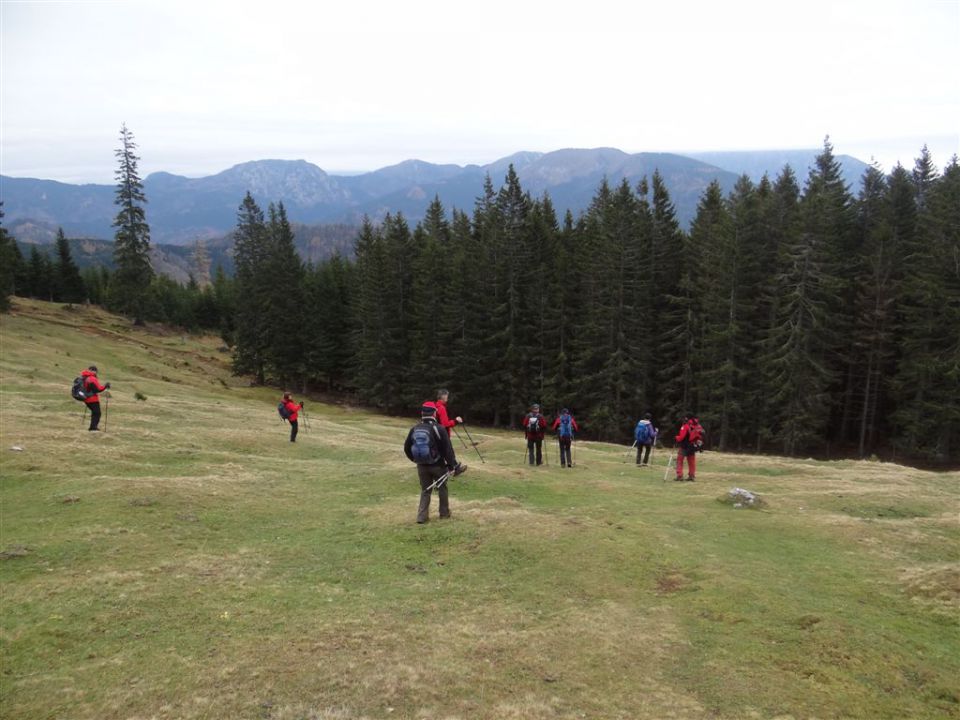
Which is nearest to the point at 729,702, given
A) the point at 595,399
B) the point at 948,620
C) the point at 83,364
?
the point at 948,620

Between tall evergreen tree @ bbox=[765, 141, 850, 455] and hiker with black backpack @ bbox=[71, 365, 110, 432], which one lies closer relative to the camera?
hiker with black backpack @ bbox=[71, 365, 110, 432]

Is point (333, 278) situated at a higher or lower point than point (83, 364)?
higher

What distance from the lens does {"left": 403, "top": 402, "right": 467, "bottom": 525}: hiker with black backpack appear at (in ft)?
44.6

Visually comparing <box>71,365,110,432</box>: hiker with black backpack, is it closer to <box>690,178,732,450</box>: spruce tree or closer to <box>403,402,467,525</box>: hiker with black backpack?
<box>403,402,467,525</box>: hiker with black backpack

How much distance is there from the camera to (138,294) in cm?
7838

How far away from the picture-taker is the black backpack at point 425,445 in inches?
534

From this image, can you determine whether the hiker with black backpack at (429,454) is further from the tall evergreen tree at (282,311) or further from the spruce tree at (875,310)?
the tall evergreen tree at (282,311)

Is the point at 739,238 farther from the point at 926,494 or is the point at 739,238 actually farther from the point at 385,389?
the point at 385,389

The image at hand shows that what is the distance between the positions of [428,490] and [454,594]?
3.64m

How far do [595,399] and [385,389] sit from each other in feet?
74.0

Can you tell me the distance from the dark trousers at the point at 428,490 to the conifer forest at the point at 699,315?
3556 cm

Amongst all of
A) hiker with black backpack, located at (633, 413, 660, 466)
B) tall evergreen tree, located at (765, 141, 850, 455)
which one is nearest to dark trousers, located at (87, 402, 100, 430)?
hiker with black backpack, located at (633, 413, 660, 466)

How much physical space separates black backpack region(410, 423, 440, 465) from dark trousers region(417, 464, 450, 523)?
323 mm

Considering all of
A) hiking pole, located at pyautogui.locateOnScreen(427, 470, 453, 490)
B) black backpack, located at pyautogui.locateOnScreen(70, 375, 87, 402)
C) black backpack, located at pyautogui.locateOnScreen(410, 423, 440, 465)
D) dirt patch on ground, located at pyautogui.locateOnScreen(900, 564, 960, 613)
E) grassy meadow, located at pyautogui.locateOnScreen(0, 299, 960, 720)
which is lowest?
grassy meadow, located at pyautogui.locateOnScreen(0, 299, 960, 720)
